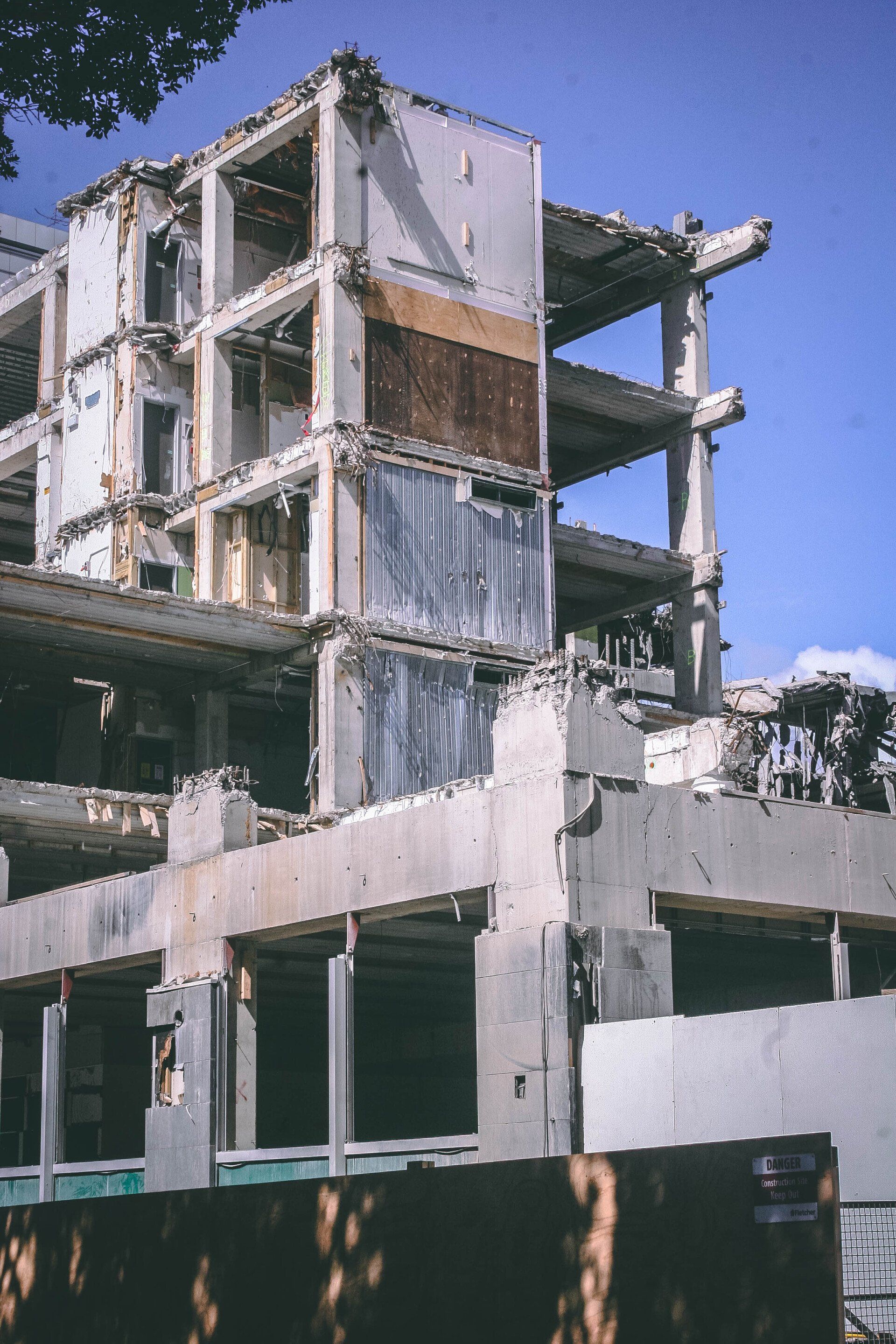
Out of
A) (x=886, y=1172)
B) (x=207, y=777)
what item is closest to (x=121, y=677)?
(x=207, y=777)

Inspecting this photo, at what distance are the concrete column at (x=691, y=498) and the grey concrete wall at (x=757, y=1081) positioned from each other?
1129 inches

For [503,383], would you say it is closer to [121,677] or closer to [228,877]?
[121,677]

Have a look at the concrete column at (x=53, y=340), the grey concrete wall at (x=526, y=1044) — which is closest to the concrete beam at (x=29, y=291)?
the concrete column at (x=53, y=340)

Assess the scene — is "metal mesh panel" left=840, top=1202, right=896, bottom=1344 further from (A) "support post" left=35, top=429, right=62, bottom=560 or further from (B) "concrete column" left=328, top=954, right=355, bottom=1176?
(A) "support post" left=35, top=429, right=62, bottom=560

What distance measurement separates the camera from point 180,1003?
26.2 meters

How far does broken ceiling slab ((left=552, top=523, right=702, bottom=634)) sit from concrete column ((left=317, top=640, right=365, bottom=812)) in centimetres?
990

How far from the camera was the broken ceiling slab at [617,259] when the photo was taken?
157ft

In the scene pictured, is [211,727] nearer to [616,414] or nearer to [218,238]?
[218,238]

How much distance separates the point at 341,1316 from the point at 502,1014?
1026 cm

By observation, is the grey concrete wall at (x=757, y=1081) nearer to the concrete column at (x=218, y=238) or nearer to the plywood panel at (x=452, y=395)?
the plywood panel at (x=452, y=395)

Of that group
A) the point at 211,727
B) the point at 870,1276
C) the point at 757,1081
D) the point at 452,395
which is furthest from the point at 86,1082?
the point at 870,1276

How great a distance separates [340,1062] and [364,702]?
15903 millimetres

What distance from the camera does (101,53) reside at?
15016 mm

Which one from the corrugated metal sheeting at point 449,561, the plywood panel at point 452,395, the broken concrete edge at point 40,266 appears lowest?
the corrugated metal sheeting at point 449,561
